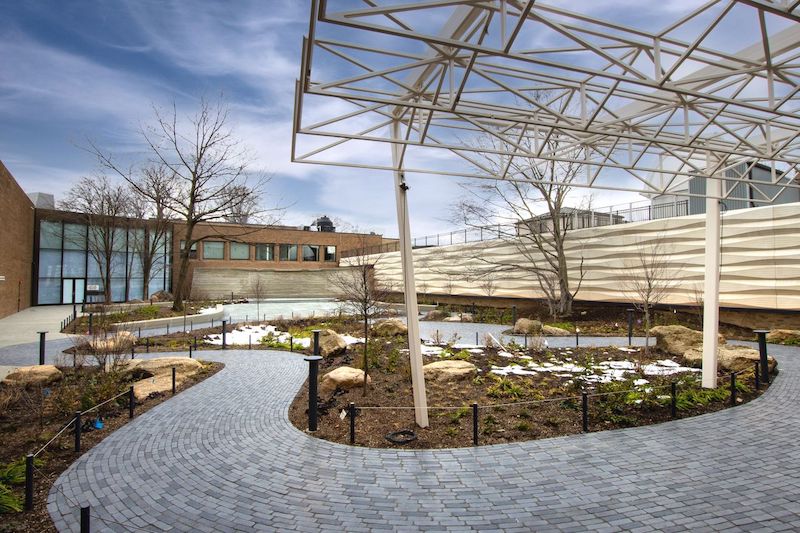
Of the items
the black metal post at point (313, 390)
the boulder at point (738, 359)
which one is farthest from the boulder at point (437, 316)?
the black metal post at point (313, 390)

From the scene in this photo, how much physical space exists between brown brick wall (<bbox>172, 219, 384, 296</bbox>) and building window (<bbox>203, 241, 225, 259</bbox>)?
40 centimetres

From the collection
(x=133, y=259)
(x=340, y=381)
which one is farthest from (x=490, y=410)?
(x=133, y=259)

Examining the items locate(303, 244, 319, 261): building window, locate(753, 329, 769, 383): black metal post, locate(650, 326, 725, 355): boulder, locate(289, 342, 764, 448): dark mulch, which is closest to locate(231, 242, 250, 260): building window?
locate(303, 244, 319, 261): building window

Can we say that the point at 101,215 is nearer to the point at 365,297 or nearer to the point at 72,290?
the point at 72,290

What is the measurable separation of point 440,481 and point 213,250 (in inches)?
1865

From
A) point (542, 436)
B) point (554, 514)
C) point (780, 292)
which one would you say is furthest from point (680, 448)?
point (780, 292)

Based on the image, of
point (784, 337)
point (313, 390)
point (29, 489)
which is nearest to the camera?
point (29, 489)

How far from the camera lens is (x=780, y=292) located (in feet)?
61.7

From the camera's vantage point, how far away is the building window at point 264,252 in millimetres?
50156

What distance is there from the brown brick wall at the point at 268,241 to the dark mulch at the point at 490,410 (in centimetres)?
3505

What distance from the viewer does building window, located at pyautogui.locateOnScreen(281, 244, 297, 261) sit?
5191cm

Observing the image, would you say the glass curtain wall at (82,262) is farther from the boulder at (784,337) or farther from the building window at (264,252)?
the boulder at (784,337)

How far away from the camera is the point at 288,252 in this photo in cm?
5228

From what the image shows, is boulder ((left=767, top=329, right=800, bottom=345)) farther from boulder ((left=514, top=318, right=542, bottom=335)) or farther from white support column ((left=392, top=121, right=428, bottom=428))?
white support column ((left=392, top=121, right=428, bottom=428))
